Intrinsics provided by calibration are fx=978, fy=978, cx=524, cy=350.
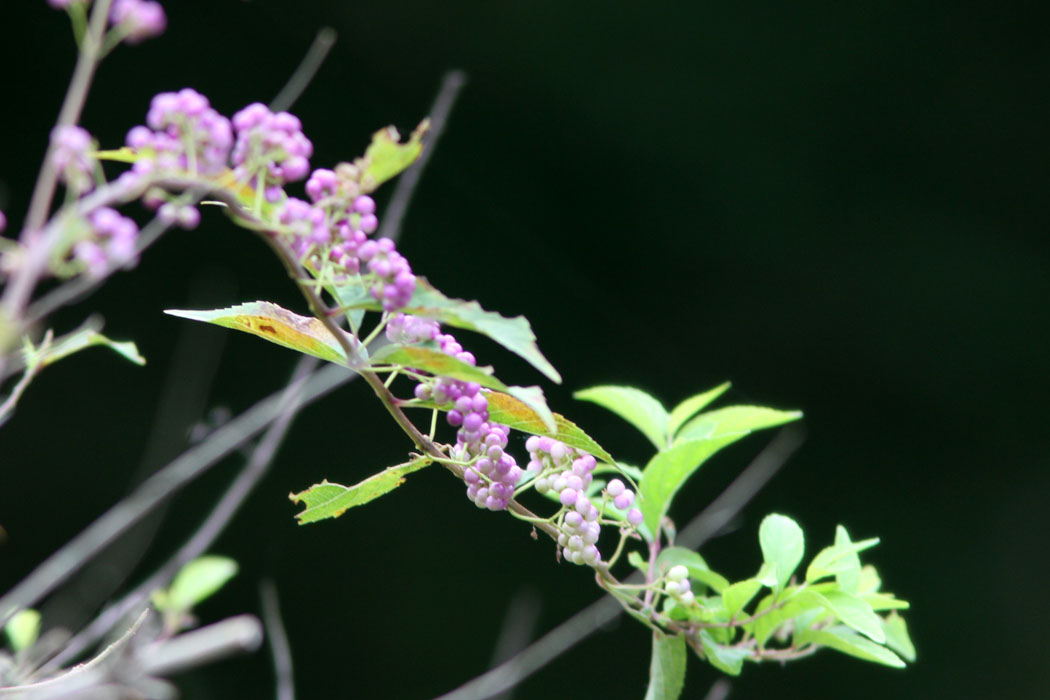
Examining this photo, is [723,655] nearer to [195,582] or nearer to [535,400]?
[535,400]

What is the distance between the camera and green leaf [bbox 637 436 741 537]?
0.36m

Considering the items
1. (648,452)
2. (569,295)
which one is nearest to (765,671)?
(648,452)

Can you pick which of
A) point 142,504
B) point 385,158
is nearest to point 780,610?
point 385,158

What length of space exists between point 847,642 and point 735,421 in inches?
3.7

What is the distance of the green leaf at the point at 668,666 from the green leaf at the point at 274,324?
0.15 m

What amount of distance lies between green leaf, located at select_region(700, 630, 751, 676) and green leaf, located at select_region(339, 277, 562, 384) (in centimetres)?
16

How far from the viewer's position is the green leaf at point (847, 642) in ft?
1.11

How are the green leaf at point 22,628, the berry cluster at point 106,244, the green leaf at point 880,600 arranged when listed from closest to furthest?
the berry cluster at point 106,244
the green leaf at point 880,600
the green leaf at point 22,628

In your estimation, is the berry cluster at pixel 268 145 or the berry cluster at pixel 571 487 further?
the berry cluster at pixel 571 487

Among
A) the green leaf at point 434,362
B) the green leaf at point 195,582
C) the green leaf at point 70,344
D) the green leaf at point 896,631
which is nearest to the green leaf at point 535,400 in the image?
the green leaf at point 434,362

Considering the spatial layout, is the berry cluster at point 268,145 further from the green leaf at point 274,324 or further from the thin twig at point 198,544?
the thin twig at point 198,544

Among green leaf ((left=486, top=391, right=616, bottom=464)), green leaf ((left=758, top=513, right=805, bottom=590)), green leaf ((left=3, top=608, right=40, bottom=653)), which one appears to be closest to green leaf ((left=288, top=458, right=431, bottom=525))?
green leaf ((left=486, top=391, right=616, bottom=464))

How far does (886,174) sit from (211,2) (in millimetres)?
1056

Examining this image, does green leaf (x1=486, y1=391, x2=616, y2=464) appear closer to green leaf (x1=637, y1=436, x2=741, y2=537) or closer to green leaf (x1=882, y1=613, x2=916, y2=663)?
green leaf (x1=637, y1=436, x2=741, y2=537)
